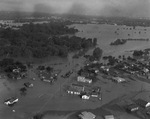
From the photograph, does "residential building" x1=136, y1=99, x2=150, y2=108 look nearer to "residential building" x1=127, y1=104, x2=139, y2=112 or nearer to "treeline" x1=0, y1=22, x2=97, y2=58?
"residential building" x1=127, y1=104, x2=139, y2=112

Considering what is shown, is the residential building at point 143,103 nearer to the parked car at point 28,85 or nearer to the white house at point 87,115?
the white house at point 87,115

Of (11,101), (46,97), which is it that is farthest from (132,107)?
(11,101)

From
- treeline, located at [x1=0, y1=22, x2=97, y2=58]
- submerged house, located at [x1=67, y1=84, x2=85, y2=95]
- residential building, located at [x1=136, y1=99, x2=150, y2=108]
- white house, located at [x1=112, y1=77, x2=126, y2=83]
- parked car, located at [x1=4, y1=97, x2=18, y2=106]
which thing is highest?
treeline, located at [x1=0, y1=22, x2=97, y2=58]

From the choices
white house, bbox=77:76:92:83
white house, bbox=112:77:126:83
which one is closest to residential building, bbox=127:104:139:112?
white house, bbox=112:77:126:83

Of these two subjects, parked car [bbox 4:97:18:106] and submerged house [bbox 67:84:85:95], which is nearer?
parked car [bbox 4:97:18:106]

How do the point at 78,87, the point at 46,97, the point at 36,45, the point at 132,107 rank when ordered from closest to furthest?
A: the point at 132,107
the point at 46,97
the point at 78,87
the point at 36,45

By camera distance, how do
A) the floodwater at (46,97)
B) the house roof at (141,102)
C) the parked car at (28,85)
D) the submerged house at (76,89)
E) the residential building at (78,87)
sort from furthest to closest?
1. the parked car at (28,85)
2. the residential building at (78,87)
3. the submerged house at (76,89)
4. the house roof at (141,102)
5. the floodwater at (46,97)

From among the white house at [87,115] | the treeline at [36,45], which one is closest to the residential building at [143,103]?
the white house at [87,115]

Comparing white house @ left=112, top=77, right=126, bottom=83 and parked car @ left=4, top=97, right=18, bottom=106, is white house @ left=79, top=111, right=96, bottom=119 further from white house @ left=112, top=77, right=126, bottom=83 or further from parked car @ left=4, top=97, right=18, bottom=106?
white house @ left=112, top=77, right=126, bottom=83

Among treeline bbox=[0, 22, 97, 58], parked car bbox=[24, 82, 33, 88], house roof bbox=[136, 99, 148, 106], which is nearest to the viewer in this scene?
house roof bbox=[136, 99, 148, 106]

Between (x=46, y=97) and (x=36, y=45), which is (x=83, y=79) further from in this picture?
(x=36, y=45)

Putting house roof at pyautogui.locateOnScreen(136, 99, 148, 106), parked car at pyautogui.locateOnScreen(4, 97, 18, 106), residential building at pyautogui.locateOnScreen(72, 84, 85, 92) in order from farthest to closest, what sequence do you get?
residential building at pyautogui.locateOnScreen(72, 84, 85, 92), house roof at pyautogui.locateOnScreen(136, 99, 148, 106), parked car at pyautogui.locateOnScreen(4, 97, 18, 106)

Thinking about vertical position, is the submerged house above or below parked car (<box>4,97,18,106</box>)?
above
